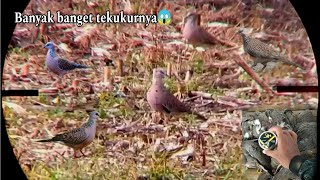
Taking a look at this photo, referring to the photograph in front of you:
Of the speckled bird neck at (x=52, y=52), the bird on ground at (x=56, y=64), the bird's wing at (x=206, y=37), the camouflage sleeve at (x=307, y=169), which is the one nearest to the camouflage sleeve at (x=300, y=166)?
the camouflage sleeve at (x=307, y=169)

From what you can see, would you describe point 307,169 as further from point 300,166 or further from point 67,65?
point 67,65

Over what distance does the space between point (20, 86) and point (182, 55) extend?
57cm

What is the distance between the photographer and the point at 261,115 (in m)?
2.97

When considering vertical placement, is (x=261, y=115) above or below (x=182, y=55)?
below

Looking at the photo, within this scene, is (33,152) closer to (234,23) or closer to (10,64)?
(10,64)

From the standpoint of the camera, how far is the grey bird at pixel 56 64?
9.78 ft

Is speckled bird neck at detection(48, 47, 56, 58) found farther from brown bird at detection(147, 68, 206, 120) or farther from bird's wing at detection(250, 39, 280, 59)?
bird's wing at detection(250, 39, 280, 59)

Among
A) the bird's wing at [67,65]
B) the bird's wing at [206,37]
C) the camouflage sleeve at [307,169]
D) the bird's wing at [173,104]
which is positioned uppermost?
the bird's wing at [206,37]

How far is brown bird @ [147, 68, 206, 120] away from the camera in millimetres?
2965

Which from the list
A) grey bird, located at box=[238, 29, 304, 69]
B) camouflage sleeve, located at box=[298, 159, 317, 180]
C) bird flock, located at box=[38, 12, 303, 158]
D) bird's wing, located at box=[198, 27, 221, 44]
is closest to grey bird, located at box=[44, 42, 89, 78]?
bird flock, located at box=[38, 12, 303, 158]

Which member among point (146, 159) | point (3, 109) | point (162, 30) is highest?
point (162, 30)

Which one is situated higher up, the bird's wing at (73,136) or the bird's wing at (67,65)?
the bird's wing at (67,65)

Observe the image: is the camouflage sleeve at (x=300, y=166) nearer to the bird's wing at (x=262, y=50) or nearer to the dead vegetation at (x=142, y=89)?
the dead vegetation at (x=142, y=89)

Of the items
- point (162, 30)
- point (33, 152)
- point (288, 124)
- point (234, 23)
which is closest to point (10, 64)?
point (33, 152)
